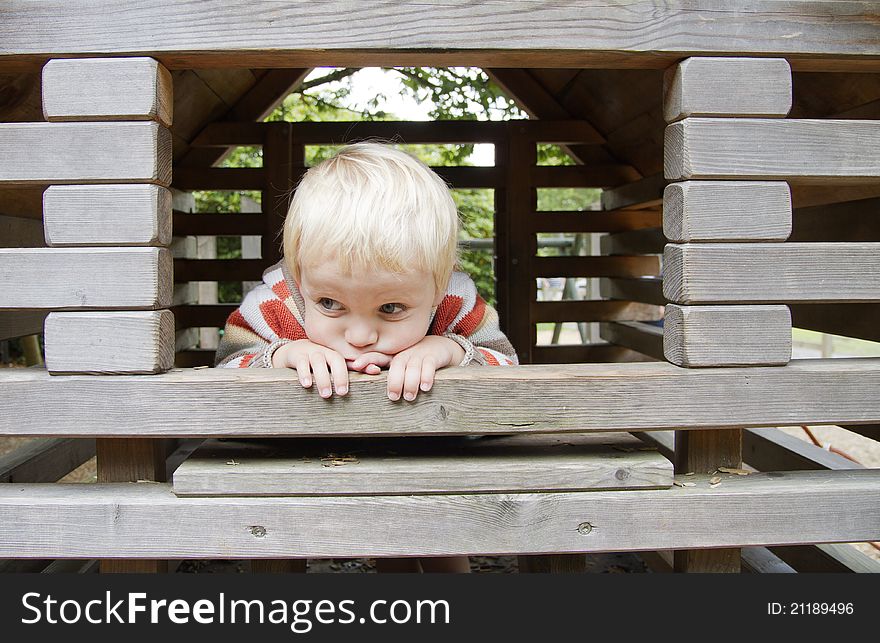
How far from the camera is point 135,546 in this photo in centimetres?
201

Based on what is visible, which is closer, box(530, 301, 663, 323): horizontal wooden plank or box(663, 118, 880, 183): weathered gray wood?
box(663, 118, 880, 183): weathered gray wood

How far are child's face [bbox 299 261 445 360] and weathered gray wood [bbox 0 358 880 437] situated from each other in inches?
5.5

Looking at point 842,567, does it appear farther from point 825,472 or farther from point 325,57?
point 325,57

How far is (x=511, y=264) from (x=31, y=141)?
321cm

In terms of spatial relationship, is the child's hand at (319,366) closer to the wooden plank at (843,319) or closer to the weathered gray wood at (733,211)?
the weathered gray wood at (733,211)

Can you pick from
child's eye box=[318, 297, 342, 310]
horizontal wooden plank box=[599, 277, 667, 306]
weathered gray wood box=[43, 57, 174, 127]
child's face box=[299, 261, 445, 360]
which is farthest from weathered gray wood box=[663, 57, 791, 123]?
horizontal wooden plank box=[599, 277, 667, 306]

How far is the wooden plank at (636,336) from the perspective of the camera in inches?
172

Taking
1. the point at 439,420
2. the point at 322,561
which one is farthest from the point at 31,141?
the point at 322,561

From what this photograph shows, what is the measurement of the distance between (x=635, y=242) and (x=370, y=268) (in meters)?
3.26

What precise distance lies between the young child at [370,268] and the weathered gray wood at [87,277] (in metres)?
0.42

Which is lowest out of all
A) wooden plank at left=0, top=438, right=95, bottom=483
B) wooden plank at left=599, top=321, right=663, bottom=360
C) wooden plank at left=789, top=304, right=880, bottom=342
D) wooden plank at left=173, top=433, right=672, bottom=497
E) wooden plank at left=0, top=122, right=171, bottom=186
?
wooden plank at left=0, top=438, right=95, bottom=483

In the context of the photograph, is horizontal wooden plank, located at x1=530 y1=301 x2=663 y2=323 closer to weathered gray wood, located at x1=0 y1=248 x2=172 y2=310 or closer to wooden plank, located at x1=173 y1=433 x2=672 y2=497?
wooden plank, located at x1=173 y1=433 x2=672 y2=497

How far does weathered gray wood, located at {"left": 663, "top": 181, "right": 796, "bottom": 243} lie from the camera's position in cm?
202

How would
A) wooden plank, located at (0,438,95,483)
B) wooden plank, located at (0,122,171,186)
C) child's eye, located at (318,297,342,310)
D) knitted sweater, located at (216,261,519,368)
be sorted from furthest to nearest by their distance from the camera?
wooden plank, located at (0,438,95,483) < knitted sweater, located at (216,261,519,368) < child's eye, located at (318,297,342,310) < wooden plank, located at (0,122,171,186)
